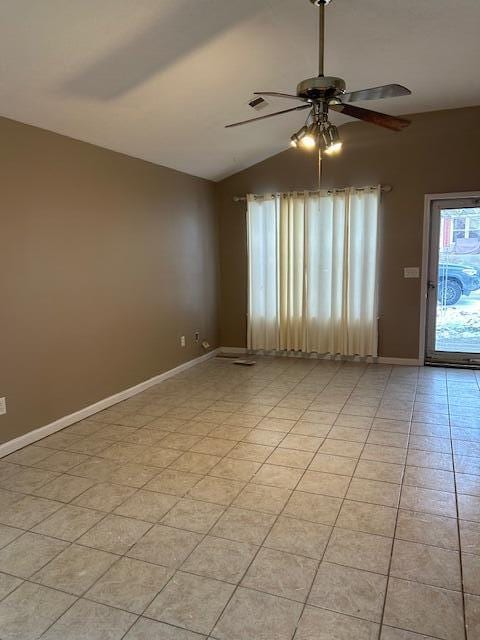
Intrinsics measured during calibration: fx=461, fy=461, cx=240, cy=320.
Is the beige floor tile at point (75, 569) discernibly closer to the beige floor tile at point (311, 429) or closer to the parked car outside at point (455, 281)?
the beige floor tile at point (311, 429)

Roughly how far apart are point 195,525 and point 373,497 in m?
1.01

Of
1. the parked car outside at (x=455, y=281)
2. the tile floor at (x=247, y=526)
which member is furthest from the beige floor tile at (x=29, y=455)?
the parked car outside at (x=455, y=281)

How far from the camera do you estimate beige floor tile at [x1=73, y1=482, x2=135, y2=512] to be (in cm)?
254

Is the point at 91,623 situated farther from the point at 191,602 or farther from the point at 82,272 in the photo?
the point at 82,272

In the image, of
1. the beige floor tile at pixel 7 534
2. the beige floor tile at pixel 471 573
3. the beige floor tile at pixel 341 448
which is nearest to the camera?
the beige floor tile at pixel 471 573

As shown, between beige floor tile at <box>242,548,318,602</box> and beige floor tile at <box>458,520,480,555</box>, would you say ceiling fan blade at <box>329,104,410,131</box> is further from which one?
beige floor tile at <box>242,548,318,602</box>

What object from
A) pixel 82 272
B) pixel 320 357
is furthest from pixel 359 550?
pixel 320 357

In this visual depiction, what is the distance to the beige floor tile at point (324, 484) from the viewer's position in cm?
265

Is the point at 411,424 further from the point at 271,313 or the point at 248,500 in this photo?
the point at 271,313

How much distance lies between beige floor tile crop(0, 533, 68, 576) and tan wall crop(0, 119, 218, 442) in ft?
3.81

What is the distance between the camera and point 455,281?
17.5ft

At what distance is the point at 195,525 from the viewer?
234cm

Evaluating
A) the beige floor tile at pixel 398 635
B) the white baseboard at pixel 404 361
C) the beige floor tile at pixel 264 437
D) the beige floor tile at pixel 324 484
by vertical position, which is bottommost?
the beige floor tile at pixel 398 635

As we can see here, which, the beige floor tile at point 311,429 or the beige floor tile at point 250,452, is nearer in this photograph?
the beige floor tile at point 250,452
